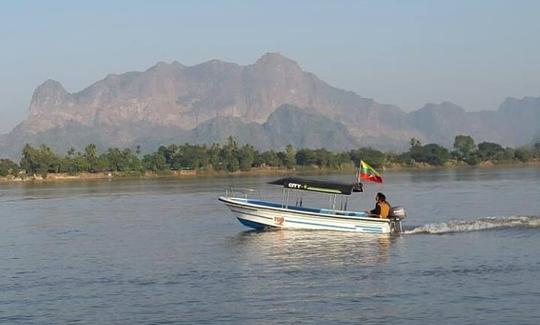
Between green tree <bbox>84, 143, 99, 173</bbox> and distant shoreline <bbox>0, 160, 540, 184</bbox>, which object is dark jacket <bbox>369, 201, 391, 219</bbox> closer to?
distant shoreline <bbox>0, 160, 540, 184</bbox>

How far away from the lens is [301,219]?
36625 millimetres

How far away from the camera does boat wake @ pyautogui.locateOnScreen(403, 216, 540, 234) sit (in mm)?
36469

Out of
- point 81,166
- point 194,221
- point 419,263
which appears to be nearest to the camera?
point 419,263

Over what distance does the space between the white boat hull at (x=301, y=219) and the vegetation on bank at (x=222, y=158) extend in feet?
366


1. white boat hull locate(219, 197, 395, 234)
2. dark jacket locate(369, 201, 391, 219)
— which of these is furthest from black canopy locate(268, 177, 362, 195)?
dark jacket locate(369, 201, 391, 219)

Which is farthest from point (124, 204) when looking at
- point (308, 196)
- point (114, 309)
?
point (114, 309)

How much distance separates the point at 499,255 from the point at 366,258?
180 inches

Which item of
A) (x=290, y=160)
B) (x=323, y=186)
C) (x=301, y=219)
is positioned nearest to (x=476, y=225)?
(x=323, y=186)

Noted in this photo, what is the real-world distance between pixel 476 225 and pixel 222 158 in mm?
122422

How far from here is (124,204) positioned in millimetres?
62500

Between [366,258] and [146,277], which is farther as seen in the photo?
[366,258]

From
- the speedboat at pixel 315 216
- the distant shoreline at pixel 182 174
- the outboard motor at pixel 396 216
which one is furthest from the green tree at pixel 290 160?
the outboard motor at pixel 396 216

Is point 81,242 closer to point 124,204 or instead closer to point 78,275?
point 78,275

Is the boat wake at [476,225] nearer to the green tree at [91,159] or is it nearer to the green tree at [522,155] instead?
the green tree at [91,159]
